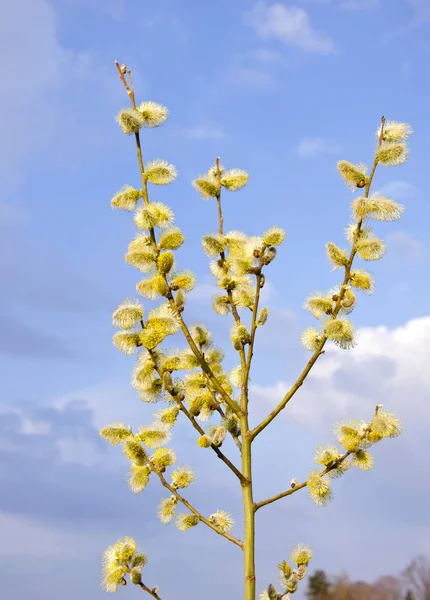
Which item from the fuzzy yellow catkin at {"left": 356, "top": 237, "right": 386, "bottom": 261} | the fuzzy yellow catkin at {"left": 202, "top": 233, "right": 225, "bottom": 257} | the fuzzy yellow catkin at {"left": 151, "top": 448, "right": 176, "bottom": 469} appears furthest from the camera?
the fuzzy yellow catkin at {"left": 202, "top": 233, "right": 225, "bottom": 257}

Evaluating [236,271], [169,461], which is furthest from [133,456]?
[236,271]

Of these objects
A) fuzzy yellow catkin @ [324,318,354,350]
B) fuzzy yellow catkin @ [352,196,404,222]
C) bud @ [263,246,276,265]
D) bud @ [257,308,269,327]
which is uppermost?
fuzzy yellow catkin @ [352,196,404,222]

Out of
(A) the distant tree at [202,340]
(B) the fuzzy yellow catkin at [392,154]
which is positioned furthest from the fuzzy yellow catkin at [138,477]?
(B) the fuzzy yellow catkin at [392,154]

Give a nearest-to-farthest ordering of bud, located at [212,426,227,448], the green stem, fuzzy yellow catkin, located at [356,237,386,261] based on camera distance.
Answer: the green stem < bud, located at [212,426,227,448] < fuzzy yellow catkin, located at [356,237,386,261]

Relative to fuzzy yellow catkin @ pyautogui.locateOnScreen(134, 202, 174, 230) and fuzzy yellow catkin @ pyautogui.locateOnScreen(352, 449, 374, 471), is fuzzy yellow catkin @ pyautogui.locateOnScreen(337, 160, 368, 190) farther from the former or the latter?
fuzzy yellow catkin @ pyautogui.locateOnScreen(352, 449, 374, 471)

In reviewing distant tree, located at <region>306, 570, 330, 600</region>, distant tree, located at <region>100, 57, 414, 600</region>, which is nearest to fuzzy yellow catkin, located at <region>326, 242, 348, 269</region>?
distant tree, located at <region>100, 57, 414, 600</region>

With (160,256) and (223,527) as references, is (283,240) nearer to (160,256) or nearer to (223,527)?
(160,256)

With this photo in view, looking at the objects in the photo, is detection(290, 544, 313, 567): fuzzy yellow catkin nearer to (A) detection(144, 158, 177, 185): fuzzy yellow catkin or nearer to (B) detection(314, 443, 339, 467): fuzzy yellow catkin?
(B) detection(314, 443, 339, 467): fuzzy yellow catkin

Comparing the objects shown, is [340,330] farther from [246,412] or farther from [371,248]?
[246,412]

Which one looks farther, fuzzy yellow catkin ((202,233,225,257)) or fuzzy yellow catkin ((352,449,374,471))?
fuzzy yellow catkin ((202,233,225,257))

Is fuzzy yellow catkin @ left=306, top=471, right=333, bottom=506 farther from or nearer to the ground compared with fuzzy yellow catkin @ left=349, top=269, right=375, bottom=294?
nearer to the ground

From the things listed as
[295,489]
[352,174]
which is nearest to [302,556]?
[295,489]

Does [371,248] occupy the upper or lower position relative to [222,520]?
upper

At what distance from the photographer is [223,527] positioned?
340 centimetres
